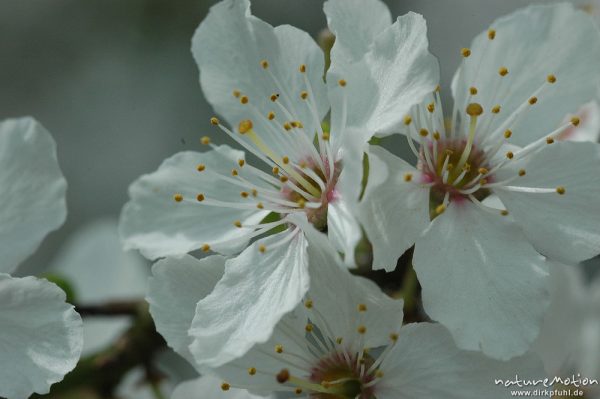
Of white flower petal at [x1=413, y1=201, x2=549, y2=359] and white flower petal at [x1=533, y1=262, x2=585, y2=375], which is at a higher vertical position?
white flower petal at [x1=413, y1=201, x2=549, y2=359]

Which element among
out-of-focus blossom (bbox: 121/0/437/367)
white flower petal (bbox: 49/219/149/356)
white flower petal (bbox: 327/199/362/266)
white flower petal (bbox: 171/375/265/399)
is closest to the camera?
white flower petal (bbox: 327/199/362/266)

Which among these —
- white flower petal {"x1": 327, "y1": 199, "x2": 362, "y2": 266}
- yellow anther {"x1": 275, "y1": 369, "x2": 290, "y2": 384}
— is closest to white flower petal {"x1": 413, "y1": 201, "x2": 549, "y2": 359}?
white flower petal {"x1": 327, "y1": 199, "x2": 362, "y2": 266}

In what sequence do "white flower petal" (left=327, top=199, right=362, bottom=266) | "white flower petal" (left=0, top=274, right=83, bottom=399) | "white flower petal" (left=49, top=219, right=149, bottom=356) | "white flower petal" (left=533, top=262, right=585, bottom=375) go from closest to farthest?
1. "white flower petal" (left=327, top=199, right=362, bottom=266)
2. "white flower petal" (left=0, top=274, right=83, bottom=399)
3. "white flower petal" (left=533, top=262, right=585, bottom=375)
4. "white flower petal" (left=49, top=219, right=149, bottom=356)

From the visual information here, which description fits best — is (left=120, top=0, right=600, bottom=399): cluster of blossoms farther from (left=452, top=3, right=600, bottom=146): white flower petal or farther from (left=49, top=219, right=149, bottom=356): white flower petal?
(left=49, top=219, right=149, bottom=356): white flower petal

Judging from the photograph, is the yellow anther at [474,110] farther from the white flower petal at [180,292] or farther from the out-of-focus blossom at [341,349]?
the white flower petal at [180,292]

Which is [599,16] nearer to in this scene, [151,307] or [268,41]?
[268,41]

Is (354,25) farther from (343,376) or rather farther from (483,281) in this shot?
(343,376)
